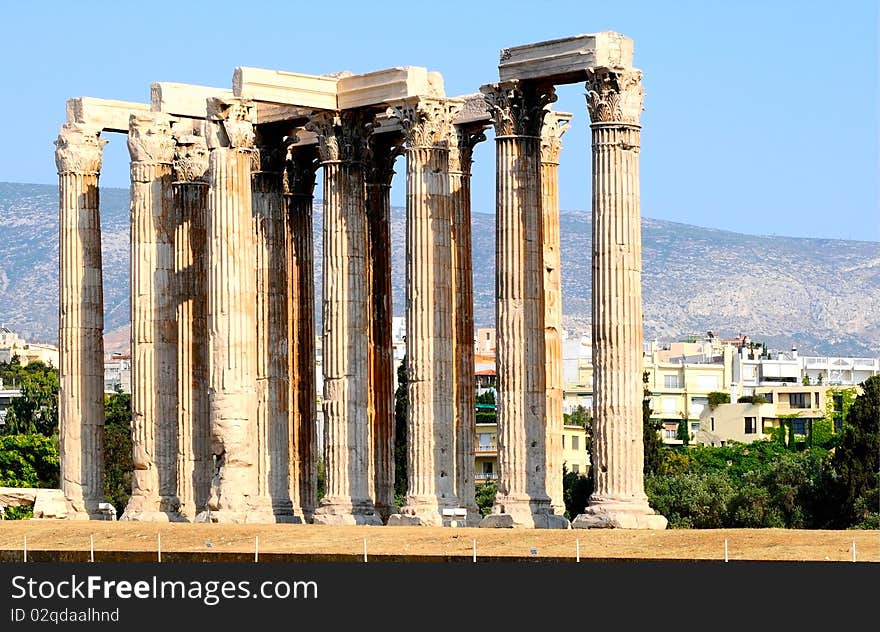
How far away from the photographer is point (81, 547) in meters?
67.9

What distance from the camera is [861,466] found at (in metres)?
101

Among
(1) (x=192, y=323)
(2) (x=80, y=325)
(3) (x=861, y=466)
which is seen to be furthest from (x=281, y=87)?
(3) (x=861, y=466)

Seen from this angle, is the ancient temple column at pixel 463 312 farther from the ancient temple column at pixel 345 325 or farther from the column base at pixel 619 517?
the column base at pixel 619 517

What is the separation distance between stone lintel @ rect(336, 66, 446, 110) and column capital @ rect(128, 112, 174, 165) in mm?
7615

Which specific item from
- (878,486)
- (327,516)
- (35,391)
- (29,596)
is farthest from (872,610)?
(35,391)

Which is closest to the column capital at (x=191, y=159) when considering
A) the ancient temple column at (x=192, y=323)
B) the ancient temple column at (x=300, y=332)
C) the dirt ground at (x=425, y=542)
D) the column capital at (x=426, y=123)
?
the ancient temple column at (x=192, y=323)

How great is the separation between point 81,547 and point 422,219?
Result: 46.8 ft

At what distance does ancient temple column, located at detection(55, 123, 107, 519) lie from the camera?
82938 mm

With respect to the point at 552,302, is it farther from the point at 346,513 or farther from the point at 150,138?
the point at 150,138

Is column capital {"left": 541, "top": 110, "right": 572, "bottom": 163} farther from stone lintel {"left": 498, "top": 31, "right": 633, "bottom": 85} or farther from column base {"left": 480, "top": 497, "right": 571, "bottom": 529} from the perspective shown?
column base {"left": 480, "top": 497, "right": 571, "bottom": 529}

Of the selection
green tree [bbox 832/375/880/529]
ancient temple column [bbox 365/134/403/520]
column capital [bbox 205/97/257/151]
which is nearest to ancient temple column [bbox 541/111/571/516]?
ancient temple column [bbox 365/134/403/520]

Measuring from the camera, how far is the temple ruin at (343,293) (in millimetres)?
67188

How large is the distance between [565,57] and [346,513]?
53.4 feet

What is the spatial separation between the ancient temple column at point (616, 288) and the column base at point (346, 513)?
10.8 m
